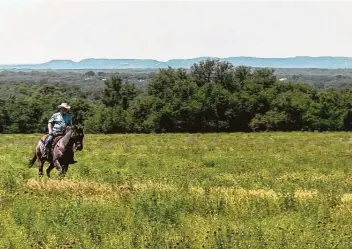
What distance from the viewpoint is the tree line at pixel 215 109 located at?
76.3m

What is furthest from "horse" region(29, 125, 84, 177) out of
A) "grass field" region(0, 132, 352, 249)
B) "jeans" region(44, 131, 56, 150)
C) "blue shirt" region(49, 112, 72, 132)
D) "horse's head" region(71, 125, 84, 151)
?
"grass field" region(0, 132, 352, 249)

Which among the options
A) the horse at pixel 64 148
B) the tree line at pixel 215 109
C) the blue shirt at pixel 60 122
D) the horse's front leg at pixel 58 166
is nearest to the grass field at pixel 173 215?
the horse's front leg at pixel 58 166

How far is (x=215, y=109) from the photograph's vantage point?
253 feet

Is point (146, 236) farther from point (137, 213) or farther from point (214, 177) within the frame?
point (214, 177)

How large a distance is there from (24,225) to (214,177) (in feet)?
26.7

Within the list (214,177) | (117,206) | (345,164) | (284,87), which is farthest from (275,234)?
(284,87)

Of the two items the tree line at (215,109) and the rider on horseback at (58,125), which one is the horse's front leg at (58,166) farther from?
the tree line at (215,109)

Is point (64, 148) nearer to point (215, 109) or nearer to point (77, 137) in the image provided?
point (77, 137)

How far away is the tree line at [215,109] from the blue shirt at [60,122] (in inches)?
2279

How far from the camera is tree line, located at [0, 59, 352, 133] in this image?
76312mm

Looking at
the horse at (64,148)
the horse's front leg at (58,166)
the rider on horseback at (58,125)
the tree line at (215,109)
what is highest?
the rider on horseback at (58,125)

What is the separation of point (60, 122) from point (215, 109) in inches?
2357

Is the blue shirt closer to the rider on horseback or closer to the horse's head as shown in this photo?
the rider on horseback

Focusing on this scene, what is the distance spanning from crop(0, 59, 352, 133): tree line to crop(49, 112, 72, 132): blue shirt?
5789 cm
